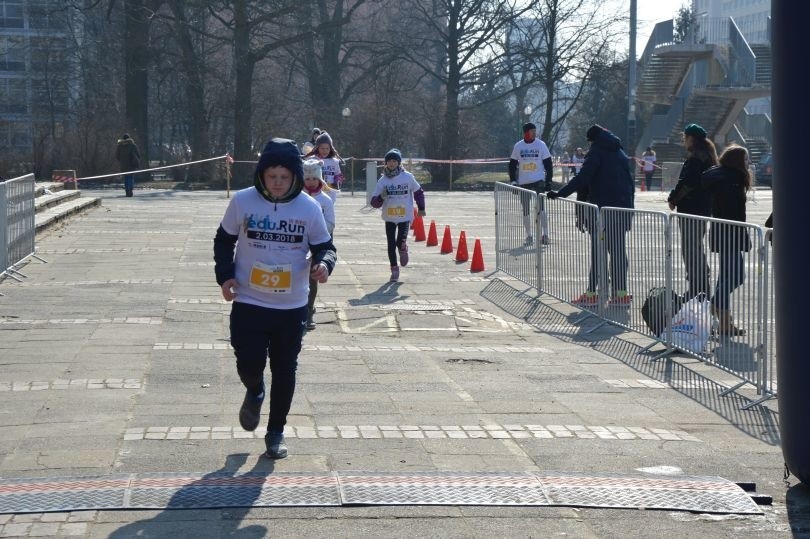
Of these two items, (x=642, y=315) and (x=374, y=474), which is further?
(x=642, y=315)

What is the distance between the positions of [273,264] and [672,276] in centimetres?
477

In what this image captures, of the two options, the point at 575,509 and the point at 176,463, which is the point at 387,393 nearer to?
the point at 176,463

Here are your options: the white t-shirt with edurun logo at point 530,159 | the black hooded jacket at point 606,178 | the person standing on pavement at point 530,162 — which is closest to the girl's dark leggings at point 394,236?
the black hooded jacket at point 606,178

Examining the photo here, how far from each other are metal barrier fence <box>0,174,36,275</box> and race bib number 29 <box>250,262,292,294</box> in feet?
29.0

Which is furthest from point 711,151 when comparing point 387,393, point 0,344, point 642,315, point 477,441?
point 0,344

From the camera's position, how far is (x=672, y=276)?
10.4 metres

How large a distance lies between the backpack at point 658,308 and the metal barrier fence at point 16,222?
7675mm

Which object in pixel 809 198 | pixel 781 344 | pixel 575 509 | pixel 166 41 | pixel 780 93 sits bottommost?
pixel 575 509

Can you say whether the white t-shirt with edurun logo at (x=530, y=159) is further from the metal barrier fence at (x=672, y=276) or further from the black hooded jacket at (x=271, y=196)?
the black hooded jacket at (x=271, y=196)

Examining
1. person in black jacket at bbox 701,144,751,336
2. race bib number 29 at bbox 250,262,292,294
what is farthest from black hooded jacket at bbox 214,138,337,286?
person in black jacket at bbox 701,144,751,336

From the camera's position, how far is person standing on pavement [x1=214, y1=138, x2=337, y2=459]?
6.57 metres

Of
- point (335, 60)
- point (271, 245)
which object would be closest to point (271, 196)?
point (271, 245)

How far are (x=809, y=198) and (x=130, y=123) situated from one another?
43.2 metres

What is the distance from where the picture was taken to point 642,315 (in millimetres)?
11078
